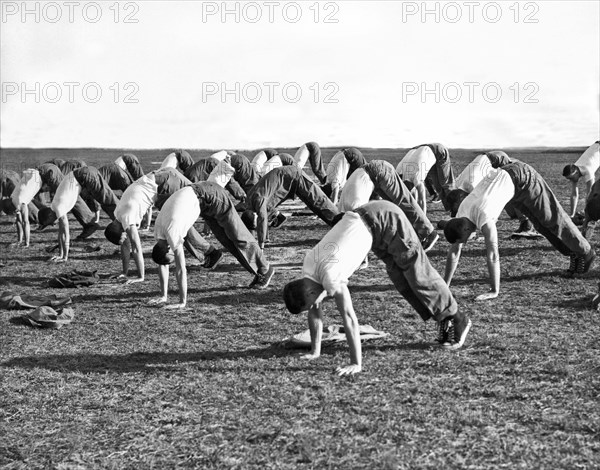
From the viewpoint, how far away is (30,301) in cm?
956

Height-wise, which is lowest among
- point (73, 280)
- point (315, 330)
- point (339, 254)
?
point (73, 280)

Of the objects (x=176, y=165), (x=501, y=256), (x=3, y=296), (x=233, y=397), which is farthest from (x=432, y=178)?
(x=233, y=397)

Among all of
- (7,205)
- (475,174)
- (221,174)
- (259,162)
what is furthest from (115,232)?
(259,162)

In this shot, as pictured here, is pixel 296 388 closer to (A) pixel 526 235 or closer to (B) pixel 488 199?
(B) pixel 488 199

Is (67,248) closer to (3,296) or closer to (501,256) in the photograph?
(3,296)

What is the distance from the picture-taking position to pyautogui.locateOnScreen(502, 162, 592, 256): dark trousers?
886cm

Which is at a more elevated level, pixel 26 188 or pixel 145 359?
pixel 26 188

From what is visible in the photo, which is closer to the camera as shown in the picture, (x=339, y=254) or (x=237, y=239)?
(x=339, y=254)

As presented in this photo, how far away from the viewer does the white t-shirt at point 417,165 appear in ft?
46.0

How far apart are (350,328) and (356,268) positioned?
55 centimetres

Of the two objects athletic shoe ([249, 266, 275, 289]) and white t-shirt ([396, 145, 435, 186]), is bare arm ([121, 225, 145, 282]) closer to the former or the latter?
athletic shoe ([249, 266, 275, 289])

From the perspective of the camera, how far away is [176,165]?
1702cm

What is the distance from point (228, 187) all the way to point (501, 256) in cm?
640

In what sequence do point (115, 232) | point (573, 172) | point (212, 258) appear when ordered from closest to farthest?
point (115, 232) < point (212, 258) < point (573, 172)
